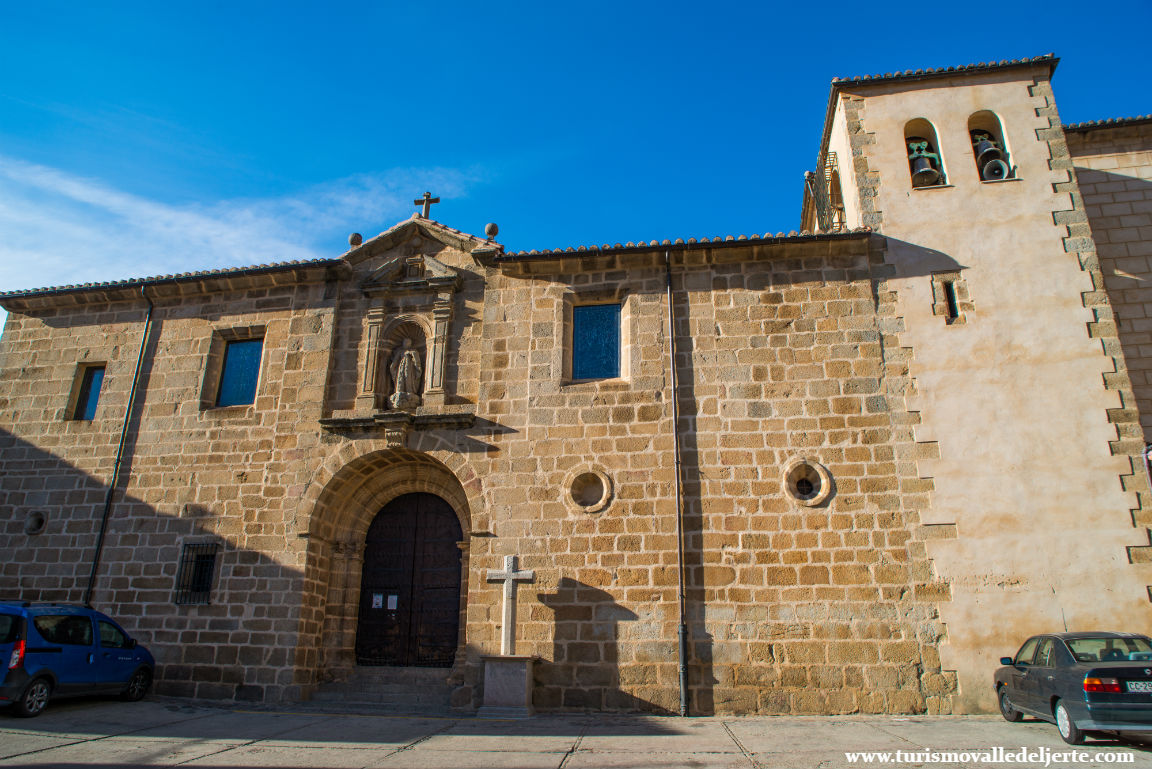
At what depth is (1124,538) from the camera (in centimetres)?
968

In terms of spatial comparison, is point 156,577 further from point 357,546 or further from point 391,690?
point 391,690

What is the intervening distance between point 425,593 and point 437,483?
1749 mm

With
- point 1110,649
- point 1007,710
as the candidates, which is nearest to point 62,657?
point 1007,710

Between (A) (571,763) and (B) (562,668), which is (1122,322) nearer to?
(B) (562,668)

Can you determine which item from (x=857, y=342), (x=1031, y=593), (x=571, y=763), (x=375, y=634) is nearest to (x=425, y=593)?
(x=375, y=634)

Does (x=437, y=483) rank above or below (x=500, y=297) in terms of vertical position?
below

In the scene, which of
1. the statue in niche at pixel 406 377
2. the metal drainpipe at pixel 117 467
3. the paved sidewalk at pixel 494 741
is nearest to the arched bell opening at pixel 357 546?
the statue in niche at pixel 406 377

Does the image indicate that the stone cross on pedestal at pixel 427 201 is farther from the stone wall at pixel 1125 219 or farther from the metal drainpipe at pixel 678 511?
the stone wall at pixel 1125 219

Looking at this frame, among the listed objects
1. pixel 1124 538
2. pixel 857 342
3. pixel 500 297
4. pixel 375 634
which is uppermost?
pixel 500 297

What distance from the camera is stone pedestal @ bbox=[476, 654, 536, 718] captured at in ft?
31.5

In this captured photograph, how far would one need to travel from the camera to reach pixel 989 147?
11.8 m

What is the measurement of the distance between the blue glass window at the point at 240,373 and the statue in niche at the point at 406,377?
96.7 inches

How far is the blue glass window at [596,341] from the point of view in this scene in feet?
38.8

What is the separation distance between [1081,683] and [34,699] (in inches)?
444
